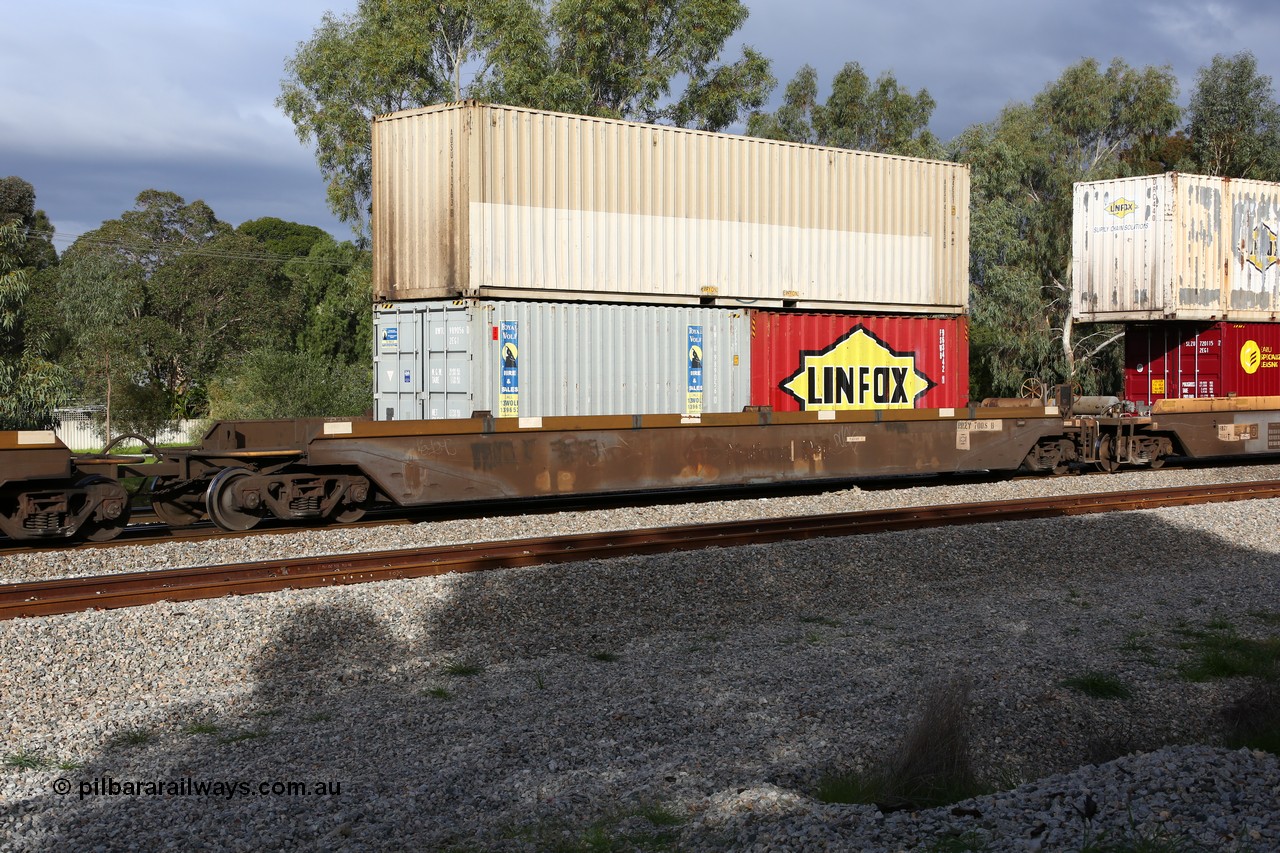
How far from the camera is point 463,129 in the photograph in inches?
518

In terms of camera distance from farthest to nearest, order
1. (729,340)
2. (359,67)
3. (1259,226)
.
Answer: (359,67)
(1259,226)
(729,340)

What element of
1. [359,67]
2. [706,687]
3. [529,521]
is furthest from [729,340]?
[359,67]

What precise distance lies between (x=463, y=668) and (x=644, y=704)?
1378 mm

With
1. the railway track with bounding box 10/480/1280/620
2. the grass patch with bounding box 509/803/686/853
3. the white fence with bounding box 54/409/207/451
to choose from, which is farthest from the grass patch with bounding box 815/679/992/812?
the white fence with bounding box 54/409/207/451

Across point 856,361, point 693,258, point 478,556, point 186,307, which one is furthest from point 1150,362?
point 186,307

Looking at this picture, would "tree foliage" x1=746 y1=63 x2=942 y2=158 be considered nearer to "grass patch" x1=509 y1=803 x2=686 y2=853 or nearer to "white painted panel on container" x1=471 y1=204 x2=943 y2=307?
"white painted panel on container" x1=471 y1=204 x2=943 y2=307

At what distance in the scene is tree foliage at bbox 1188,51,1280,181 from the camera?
42.5 meters

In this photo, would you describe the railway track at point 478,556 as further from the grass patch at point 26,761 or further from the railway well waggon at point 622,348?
the grass patch at point 26,761

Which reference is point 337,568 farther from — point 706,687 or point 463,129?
point 463,129

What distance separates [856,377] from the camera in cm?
1612

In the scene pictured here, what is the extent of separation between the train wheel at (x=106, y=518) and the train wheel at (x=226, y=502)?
0.82 meters

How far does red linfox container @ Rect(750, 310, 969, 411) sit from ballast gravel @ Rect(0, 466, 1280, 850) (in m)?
5.54

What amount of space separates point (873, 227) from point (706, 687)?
11.4m

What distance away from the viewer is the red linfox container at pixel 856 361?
50.8 ft
